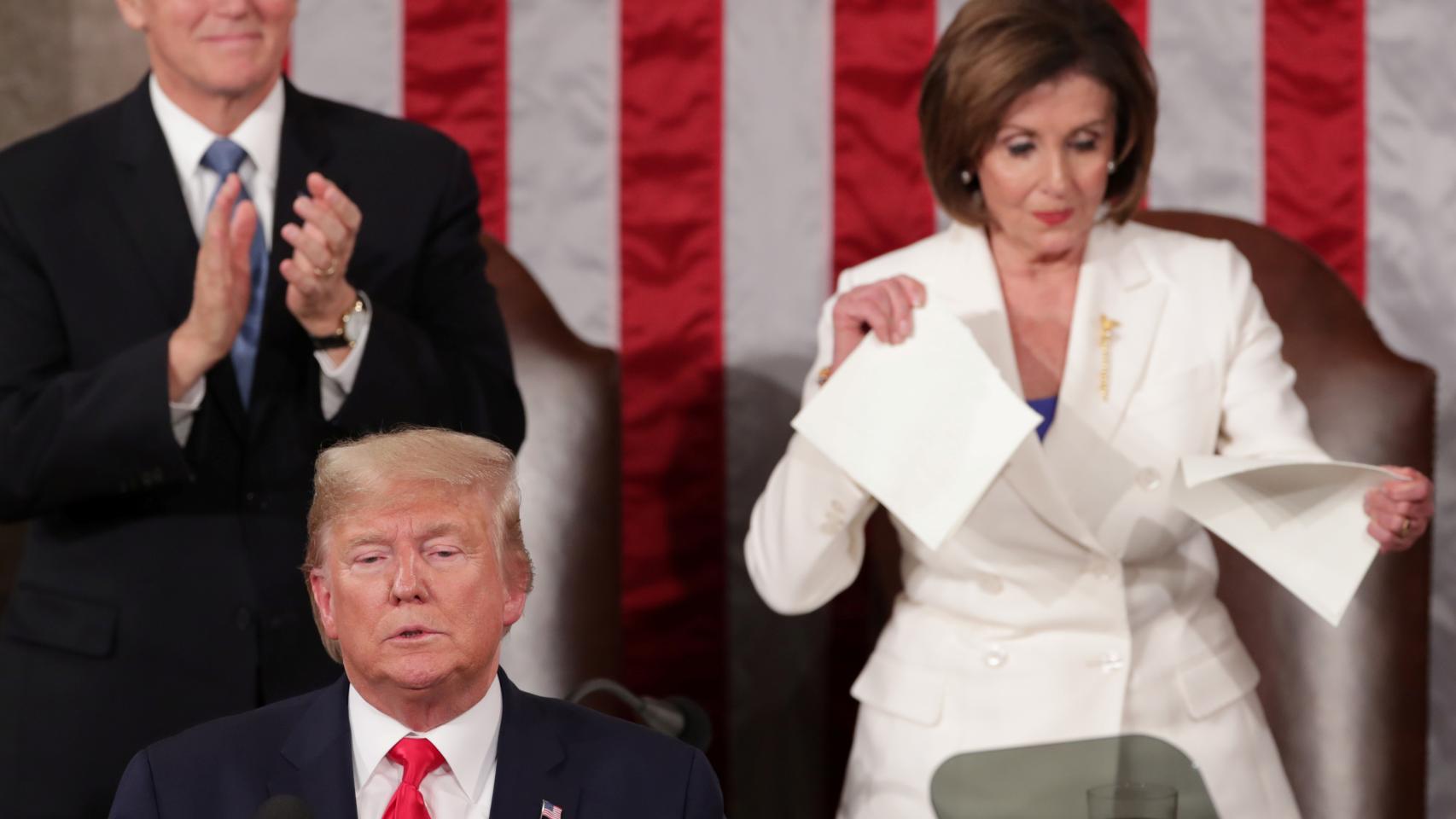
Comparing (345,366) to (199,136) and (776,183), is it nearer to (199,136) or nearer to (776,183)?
(199,136)

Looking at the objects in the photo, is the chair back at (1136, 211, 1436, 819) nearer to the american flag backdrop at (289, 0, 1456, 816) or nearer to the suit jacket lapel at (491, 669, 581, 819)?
Result: the american flag backdrop at (289, 0, 1456, 816)

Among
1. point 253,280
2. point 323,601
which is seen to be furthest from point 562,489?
point 323,601

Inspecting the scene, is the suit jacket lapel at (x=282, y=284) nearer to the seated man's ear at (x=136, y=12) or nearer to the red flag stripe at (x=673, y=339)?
the seated man's ear at (x=136, y=12)

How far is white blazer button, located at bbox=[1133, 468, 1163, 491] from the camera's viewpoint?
2301mm

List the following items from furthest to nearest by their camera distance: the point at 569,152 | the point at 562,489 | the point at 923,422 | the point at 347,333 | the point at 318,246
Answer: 1. the point at 569,152
2. the point at 562,489
3. the point at 923,422
4. the point at 347,333
5. the point at 318,246

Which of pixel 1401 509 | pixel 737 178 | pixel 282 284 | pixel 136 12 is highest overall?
pixel 136 12

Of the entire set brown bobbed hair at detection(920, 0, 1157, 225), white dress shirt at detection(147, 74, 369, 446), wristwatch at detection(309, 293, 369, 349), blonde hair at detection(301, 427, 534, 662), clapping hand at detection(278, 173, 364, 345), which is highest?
brown bobbed hair at detection(920, 0, 1157, 225)

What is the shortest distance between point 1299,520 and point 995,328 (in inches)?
18.5

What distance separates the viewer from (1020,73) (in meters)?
2.31

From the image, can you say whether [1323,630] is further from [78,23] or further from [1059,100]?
[78,23]

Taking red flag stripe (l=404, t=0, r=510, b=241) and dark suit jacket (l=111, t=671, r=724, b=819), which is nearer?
dark suit jacket (l=111, t=671, r=724, b=819)

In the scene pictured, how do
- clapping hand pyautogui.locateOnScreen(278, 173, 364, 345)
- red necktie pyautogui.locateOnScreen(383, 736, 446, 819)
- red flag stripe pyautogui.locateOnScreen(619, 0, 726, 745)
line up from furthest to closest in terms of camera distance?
1. red flag stripe pyautogui.locateOnScreen(619, 0, 726, 745)
2. clapping hand pyautogui.locateOnScreen(278, 173, 364, 345)
3. red necktie pyautogui.locateOnScreen(383, 736, 446, 819)

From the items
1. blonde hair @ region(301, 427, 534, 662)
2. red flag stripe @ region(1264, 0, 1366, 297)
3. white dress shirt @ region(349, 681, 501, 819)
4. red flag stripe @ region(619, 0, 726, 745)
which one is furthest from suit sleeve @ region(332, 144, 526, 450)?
red flag stripe @ region(1264, 0, 1366, 297)

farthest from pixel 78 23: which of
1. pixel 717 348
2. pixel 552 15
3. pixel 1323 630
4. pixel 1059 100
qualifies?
pixel 1323 630
